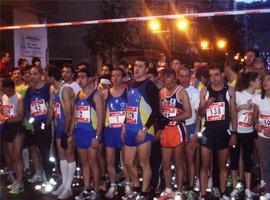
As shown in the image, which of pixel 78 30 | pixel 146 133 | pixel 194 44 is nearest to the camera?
pixel 146 133

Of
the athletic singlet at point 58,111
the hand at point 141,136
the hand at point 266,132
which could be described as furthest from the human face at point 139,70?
the hand at point 266,132

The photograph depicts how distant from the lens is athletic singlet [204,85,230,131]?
6867mm

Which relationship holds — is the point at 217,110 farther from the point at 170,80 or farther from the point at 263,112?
the point at 170,80

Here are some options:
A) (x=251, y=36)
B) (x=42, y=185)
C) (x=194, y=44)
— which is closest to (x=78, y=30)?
(x=42, y=185)

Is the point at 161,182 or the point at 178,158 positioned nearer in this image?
the point at 178,158

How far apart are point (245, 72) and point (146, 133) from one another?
1892 millimetres

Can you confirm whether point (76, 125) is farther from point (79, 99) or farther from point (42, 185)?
point (42, 185)

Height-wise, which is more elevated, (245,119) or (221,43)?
(221,43)

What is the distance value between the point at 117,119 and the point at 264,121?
2.36m

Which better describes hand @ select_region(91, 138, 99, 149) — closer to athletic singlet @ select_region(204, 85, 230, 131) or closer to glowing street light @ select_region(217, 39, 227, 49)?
athletic singlet @ select_region(204, 85, 230, 131)

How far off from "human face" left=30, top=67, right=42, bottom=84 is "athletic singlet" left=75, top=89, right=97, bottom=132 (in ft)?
3.84

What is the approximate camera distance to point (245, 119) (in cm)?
709

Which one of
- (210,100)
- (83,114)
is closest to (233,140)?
(210,100)

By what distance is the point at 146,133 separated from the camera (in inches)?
272
